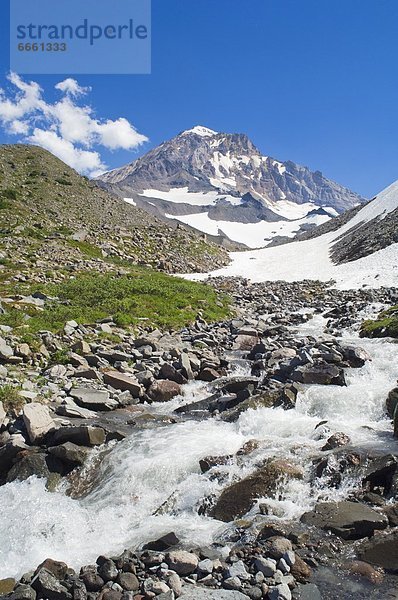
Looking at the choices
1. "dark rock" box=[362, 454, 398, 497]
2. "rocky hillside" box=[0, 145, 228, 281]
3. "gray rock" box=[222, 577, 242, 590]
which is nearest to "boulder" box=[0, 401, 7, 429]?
"gray rock" box=[222, 577, 242, 590]

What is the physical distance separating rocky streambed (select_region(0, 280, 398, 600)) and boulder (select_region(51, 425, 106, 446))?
37mm

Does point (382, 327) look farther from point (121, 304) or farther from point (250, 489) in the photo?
point (250, 489)

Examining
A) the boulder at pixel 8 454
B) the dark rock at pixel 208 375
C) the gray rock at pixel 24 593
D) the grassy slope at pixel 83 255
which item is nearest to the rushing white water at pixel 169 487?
the boulder at pixel 8 454

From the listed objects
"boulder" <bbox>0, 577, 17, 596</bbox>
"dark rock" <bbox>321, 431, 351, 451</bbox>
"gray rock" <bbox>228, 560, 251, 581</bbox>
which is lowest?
"boulder" <bbox>0, 577, 17, 596</bbox>

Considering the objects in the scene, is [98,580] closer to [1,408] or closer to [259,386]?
[1,408]

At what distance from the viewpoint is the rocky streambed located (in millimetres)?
7113

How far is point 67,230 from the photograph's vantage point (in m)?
49.6

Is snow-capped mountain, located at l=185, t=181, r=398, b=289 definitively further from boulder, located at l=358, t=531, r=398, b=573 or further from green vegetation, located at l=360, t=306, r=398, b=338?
boulder, located at l=358, t=531, r=398, b=573

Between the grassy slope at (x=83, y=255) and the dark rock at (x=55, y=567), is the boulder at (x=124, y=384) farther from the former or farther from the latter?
the dark rock at (x=55, y=567)

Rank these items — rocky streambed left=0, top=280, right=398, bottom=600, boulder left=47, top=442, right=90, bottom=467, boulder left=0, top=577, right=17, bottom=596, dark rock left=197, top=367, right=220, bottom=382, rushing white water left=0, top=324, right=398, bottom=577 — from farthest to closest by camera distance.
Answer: dark rock left=197, top=367, right=220, bottom=382, boulder left=47, top=442, right=90, bottom=467, rushing white water left=0, top=324, right=398, bottom=577, rocky streambed left=0, top=280, right=398, bottom=600, boulder left=0, top=577, right=17, bottom=596

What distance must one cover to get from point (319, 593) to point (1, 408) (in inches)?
372

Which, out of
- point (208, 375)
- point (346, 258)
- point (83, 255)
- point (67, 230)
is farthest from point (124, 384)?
point (346, 258)

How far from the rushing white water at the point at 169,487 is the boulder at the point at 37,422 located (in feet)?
4.54

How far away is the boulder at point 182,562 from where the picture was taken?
23.4 feet
